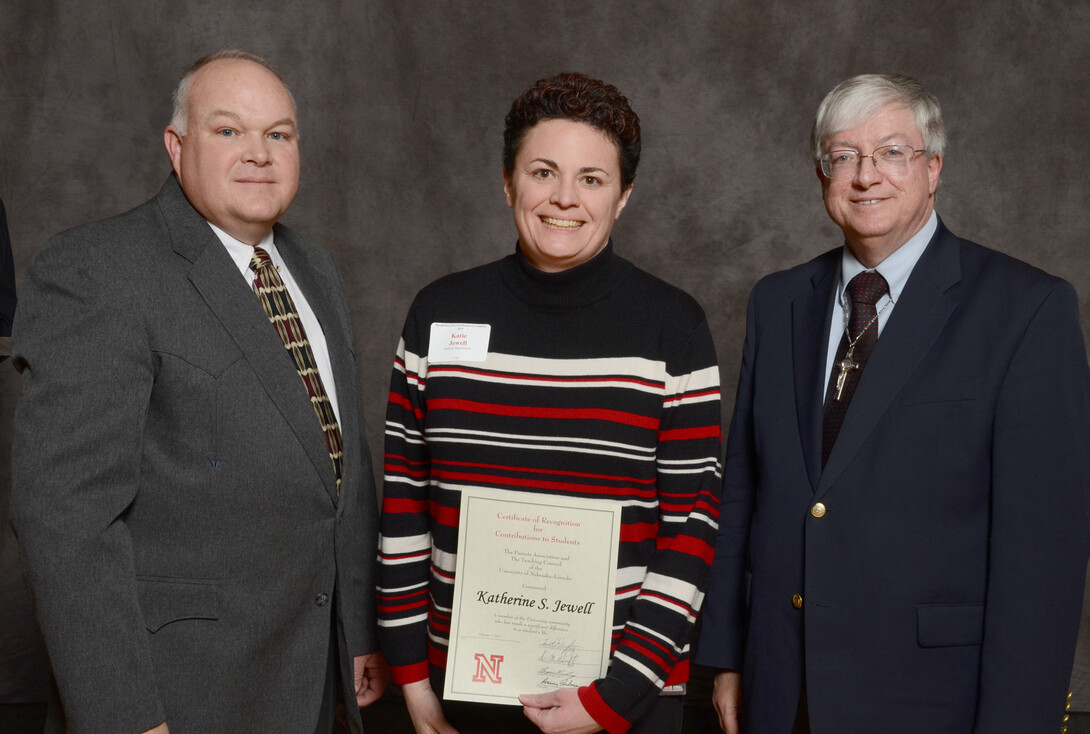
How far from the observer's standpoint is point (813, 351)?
2.03 metres

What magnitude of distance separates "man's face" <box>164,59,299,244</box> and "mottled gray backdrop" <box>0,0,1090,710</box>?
2.69 metres

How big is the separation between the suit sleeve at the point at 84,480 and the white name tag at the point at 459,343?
→ 21.0 inches

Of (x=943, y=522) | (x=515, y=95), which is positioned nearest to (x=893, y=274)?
(x=943, y=522)

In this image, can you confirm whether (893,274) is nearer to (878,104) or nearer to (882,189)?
(882,189)

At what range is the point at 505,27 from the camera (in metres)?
4.60

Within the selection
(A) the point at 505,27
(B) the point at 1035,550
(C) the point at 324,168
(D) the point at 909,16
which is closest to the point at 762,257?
(D) the point at 909,16

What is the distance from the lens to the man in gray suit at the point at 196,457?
5.62ft

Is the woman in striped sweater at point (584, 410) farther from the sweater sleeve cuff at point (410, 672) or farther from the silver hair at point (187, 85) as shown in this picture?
the silver hair at point (187, 85)

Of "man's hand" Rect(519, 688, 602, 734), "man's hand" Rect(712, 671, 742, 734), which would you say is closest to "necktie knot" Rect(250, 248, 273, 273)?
"man's hand" Rect(519, 688, 602, 734)

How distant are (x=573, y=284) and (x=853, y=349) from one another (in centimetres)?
60

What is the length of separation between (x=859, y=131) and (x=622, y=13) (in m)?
2.92

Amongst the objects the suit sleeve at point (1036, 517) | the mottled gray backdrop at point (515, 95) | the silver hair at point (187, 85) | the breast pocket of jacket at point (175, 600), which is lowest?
the breast pocket of jacket at point (175, 600)

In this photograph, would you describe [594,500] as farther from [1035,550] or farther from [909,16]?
Answer: [909,16]

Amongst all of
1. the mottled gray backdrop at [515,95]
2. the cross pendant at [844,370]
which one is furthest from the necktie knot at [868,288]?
the mottled gray backdrop at [515,95]
